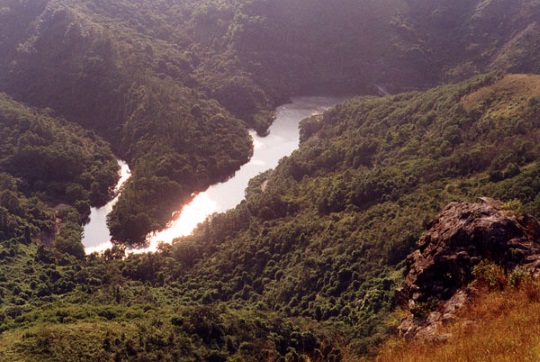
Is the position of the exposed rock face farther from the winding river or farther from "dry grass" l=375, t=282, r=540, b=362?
the winding river

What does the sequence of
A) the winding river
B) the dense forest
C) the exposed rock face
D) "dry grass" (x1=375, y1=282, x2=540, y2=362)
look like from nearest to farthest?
"dry grass" (x1=375, y1=282, x2=540, y2=362)
the exposed rock face
the dense forest
the winding river

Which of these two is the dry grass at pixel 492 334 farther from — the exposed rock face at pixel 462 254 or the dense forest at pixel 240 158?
the dense forest at pixel 240 158

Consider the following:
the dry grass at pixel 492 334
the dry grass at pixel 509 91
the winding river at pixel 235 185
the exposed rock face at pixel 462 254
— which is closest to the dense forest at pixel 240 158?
the dry grass at pixel 509 91

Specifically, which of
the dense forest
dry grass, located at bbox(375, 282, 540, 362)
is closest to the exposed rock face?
dry grass, located at bbox(375, 282, 540, 362)

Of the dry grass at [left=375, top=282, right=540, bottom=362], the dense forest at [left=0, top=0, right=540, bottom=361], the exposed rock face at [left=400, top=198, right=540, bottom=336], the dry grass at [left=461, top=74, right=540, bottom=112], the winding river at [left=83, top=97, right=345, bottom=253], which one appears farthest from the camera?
the winding river at [left=83, top=97, right=345, bottom=253]

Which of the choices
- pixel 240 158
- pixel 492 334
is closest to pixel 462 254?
pixel 492 334

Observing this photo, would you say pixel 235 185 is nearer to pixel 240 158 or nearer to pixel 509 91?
pixel 240 158
